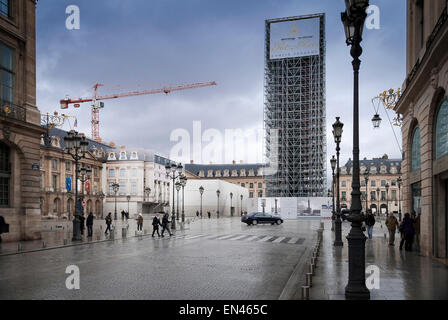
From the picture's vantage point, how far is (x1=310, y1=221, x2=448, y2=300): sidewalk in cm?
993

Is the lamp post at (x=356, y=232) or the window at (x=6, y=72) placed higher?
the window at (x=6, y=72)

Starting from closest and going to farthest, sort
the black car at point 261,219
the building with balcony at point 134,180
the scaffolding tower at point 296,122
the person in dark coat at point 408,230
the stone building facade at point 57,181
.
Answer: the person in dark coat at point 408,230
the black car at point 261,219
the stone building facade at point 57,181
the scaffolding tower at point 296,122
the building with balcony at point 134,180

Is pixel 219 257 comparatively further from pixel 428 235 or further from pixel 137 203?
pixel 137 203

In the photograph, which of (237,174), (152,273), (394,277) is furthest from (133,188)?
(394,277)

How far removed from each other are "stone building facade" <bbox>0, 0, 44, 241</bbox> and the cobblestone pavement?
5.85 m

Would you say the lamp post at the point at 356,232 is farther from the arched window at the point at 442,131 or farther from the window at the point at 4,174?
the window at the point at 4,174

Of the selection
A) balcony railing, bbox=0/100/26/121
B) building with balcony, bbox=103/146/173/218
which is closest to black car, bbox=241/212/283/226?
balcony railing, bbox=0/100/26/121

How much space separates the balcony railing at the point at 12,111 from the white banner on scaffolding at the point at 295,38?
221 ft

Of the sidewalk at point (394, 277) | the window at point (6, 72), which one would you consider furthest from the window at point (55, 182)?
the sidewalk at point (394, 277)

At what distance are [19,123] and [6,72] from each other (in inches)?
121

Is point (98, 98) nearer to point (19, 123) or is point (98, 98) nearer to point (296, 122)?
point (296, 122)

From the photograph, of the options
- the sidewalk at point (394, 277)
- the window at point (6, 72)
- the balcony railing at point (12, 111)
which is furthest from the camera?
the window at point (6, 72)

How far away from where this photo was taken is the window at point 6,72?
80.5 feet

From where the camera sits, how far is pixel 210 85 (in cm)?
14112
